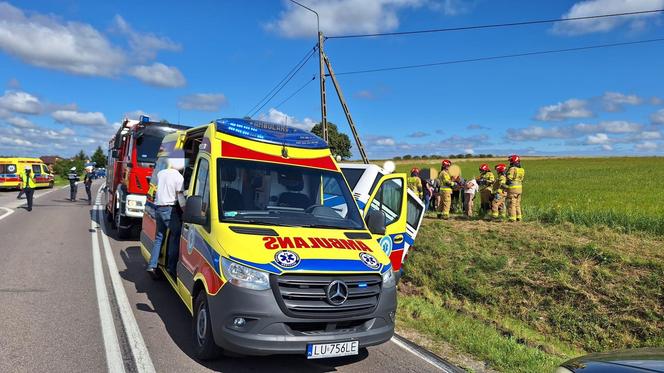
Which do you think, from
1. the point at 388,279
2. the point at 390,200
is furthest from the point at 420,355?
the point at 390,200

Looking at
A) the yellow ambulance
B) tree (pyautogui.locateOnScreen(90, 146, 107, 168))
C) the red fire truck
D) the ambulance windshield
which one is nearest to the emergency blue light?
the yellow ambulance

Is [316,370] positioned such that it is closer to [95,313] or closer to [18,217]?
[95,313]

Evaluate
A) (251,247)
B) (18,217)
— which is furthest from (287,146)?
(18,217)

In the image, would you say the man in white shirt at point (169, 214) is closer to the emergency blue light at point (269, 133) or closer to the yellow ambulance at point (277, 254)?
the yellow ambulance at point (277, 254)

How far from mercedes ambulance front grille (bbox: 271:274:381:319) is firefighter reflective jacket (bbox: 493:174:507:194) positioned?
31.9ft

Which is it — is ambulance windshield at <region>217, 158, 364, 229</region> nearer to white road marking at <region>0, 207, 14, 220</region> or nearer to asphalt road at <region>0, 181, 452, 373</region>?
asphalt road at <region>0, 181, 452, 373</region>

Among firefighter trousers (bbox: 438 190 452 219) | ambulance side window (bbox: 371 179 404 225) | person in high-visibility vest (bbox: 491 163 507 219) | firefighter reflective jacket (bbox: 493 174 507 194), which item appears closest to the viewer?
ambulance side window (bbox: 371 179 404 225)

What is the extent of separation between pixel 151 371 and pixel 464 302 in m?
6.33

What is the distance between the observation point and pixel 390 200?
27.4 ft

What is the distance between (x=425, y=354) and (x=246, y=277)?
225 cm

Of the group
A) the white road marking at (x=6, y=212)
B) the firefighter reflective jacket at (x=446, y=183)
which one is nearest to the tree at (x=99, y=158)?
the white road marking at (x=6, y=212)

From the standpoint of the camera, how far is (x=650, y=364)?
9.37ft

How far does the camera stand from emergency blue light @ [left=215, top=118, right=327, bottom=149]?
18.4 ft

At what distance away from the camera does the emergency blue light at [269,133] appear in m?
5.62
